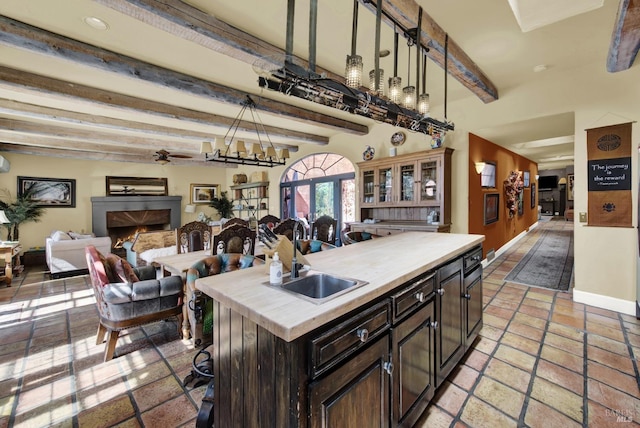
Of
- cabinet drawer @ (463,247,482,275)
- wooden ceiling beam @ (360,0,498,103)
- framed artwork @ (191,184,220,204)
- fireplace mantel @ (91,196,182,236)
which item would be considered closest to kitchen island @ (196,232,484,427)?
cabinet drawer @ (463,247,482,275)

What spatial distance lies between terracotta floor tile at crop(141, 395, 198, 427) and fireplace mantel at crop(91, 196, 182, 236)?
7442mm

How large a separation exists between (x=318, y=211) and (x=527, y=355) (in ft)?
17.0

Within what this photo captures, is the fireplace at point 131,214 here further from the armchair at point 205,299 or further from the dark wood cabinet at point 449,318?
the dark wood cabinet at point 449,318

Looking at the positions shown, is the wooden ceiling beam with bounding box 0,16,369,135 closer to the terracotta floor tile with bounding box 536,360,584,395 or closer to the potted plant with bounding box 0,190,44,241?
the terracotta floor tile with bounding box 536,360,584,395

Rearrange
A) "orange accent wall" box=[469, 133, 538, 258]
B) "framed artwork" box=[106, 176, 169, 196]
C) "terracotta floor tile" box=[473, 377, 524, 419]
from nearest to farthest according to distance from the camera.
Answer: "terracotta floor tile" box=[473, 377, 524, 419] < "orange accent wall" box=[469, 133, 538, 258] < "framed artwork" box=[106, 176, 169, 196]

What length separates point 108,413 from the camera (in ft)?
5.60

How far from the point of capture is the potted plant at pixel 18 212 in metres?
5.97

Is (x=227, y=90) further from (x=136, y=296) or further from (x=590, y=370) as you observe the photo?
(x=590, y=370)

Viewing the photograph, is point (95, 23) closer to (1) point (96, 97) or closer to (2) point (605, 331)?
(1) point (96, 97)

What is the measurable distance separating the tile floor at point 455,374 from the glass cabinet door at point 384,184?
2.56 metres

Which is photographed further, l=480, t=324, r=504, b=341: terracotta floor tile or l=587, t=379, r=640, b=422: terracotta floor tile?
l=480, t=324, r=504, b=341: terracotta floor tile

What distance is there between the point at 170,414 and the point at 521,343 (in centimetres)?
288

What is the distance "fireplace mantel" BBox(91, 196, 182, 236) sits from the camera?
23.9 feet

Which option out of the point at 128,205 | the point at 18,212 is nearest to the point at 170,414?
the point at 18,212
